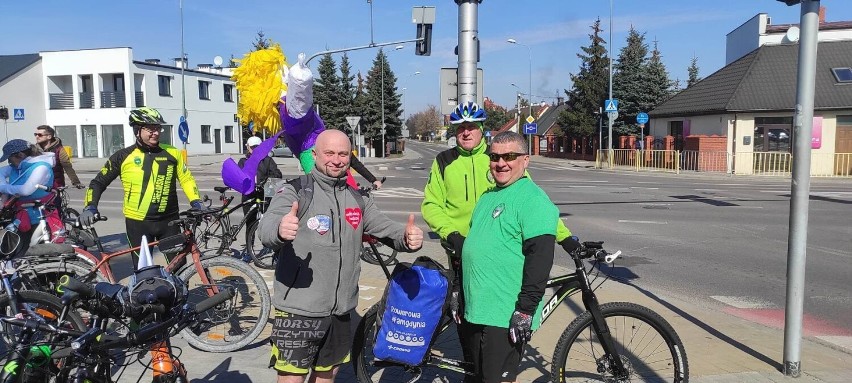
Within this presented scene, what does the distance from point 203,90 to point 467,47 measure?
45.7 metres

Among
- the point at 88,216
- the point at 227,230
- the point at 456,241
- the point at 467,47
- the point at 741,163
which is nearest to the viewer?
the point at 456,241

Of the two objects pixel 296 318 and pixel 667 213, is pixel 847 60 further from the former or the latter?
pixel 296 318

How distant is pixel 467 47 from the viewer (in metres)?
7.03

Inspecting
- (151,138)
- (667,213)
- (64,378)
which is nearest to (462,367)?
(64,378)

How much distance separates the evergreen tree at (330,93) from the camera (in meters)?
57.0

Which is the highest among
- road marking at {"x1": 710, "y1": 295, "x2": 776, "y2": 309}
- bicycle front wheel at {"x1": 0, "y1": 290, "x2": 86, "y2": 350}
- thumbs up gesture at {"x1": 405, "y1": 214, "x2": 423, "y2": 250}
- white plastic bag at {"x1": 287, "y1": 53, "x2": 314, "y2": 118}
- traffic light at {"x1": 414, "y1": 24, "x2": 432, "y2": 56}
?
traffic light at {"x1": 414, "y1": 24, "x2": 432, "y2": 56}

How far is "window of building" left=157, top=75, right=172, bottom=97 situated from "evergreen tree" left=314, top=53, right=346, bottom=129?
1452cm

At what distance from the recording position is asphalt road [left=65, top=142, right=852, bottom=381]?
701 cm

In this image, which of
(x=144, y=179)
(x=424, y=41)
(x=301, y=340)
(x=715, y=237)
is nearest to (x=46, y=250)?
(x=144, y=179)

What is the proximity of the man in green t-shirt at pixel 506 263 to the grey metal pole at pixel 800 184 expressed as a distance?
2234mm

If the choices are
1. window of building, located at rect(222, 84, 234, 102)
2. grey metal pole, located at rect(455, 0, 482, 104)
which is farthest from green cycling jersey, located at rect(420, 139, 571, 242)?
window of building, located at rect(222, 84, 234, 102)

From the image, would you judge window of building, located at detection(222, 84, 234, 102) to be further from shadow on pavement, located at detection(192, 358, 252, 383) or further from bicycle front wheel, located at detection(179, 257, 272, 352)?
shadow on pavement, located at detection(192, 358, 252, 383)

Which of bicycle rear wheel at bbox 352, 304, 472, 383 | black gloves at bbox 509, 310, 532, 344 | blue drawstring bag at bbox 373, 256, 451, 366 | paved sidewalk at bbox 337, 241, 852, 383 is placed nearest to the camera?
black gloves at bbox 509, 310, 532, 344

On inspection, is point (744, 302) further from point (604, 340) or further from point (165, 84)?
point (165, 84)
